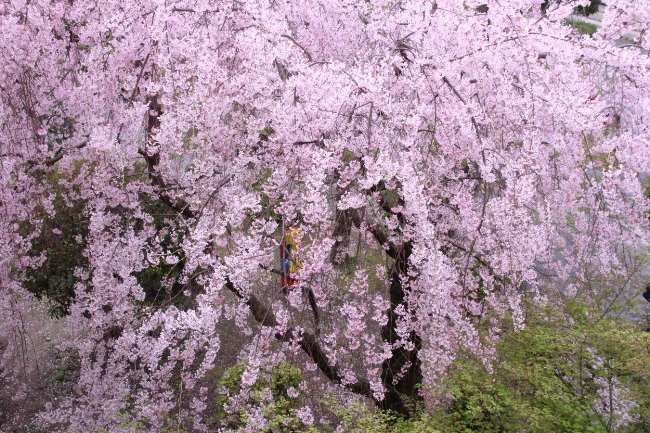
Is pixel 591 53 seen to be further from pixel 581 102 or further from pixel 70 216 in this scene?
pixel 70 216

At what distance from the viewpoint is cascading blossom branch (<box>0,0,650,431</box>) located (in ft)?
9.44

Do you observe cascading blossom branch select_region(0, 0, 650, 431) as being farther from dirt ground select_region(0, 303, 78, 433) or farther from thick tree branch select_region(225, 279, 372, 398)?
dirt ground select_region(0, 303, 78, 433)

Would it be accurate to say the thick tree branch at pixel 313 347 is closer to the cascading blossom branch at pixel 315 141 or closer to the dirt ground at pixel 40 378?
the cascading blossom branch at pixel 315 141

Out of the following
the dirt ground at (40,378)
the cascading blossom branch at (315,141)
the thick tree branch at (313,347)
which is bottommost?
the dirt ground at (40,378)

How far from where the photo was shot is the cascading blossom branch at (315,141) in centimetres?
288

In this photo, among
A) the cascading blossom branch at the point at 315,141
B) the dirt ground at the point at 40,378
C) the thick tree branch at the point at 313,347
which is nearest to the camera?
the cascading blossom branch at the point at 315,141

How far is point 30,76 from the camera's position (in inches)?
132

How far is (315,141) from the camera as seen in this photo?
9.67 ft

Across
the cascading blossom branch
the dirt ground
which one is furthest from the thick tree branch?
the dirt ground

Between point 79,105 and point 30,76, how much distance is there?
1.11 feet

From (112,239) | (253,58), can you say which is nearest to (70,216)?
(112,239)

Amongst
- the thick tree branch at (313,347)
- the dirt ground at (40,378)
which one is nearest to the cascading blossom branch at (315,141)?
the thick tree branch at (313,347)

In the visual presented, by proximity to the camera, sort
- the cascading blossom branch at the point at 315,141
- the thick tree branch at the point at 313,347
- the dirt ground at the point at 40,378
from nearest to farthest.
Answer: the cascading blossom branch at the point at 315,141 < the thick tree branch at the point at 313,347 < the dirt ground at the point at 40,378

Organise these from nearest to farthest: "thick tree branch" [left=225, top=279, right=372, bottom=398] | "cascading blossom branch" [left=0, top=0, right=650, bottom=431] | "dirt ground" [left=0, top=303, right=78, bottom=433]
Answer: "cascading blossom branch" [left=0, top=0, right=650, bottom=431] < "thick tree branch" [left=225, top=279, right=372, bottom=398] < "dirt ground" [left=0, top=303, right=78, bottom=433]
